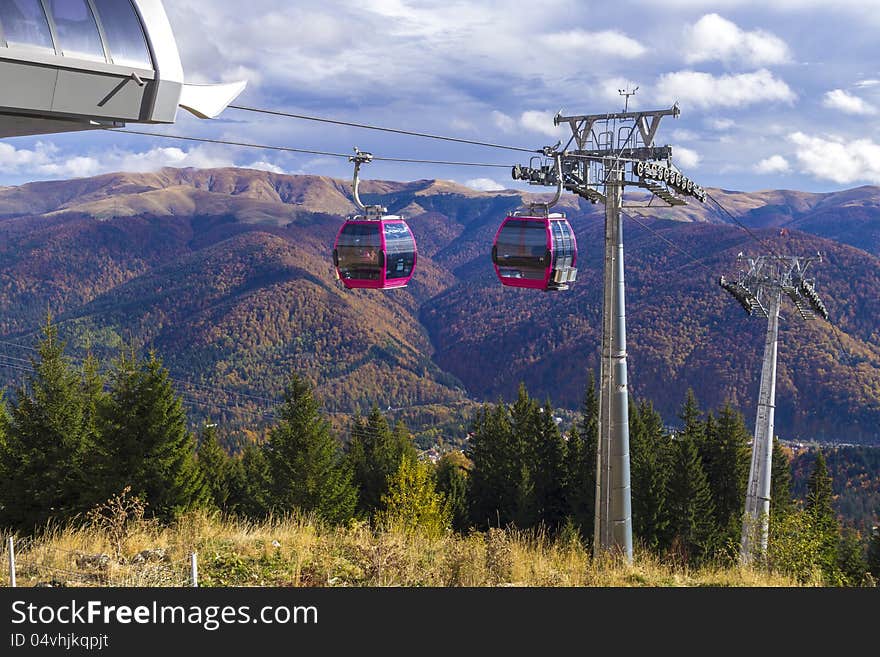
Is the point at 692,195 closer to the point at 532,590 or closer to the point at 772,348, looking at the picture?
→ the point at 772,348

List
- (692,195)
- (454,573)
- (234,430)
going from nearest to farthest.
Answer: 1. (454,573)
2. (692,195)
3. (234,430)

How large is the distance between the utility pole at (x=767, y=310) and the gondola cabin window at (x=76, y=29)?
14651mm

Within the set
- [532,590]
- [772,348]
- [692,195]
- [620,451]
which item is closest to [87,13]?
[532,590]

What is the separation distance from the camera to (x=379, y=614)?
582 centimetres

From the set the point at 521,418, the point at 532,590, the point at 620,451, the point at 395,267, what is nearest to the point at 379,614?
the point at 532,590

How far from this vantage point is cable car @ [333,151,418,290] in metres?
11.1

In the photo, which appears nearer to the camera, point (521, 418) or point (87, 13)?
point (87, 13)

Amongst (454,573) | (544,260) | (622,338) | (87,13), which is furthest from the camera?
(622,338)

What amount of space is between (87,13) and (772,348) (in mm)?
17031

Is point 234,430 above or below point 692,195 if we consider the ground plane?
below

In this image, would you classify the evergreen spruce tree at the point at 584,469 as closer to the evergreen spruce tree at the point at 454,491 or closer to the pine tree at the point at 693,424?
the pine tree at the point at 693,424

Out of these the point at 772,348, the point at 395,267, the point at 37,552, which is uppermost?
the point at 395,267

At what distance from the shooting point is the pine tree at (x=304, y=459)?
3069 cm

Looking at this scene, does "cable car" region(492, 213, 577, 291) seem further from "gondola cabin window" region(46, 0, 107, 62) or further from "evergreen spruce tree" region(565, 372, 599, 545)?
"evergreen spruce tree" region(565, 372, 599, 545)
